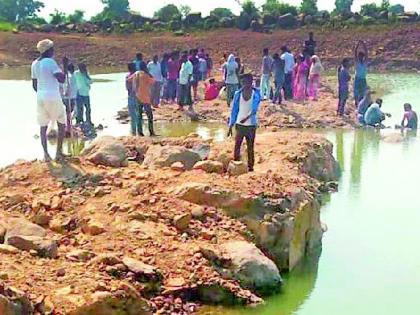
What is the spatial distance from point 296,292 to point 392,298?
94 centimetres

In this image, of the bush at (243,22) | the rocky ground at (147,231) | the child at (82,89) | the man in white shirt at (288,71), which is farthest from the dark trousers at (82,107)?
the bush at (243,22)

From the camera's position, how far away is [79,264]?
7.78 m

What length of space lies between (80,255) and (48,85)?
11.1ft

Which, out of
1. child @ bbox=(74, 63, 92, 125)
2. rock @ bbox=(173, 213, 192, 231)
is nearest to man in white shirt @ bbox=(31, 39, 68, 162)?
rock @ bbox=(173, 213, 192, 231)

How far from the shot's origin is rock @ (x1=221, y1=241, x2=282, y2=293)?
8383mm

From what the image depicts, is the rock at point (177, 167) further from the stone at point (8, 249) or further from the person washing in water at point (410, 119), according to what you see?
the person washing in water at point (410, 119)

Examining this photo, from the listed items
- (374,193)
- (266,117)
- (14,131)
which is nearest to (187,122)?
(266,117)

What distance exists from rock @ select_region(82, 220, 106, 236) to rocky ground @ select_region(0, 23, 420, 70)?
103ft

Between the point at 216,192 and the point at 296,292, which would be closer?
the point at 296,292

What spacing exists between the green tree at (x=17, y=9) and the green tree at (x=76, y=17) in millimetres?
5241

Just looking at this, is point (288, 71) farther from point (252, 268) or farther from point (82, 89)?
point (252, 268)

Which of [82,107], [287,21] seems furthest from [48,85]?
[287,21]

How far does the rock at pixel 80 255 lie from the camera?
795 centimetres

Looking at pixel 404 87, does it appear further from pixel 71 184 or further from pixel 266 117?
pixel 71 184
